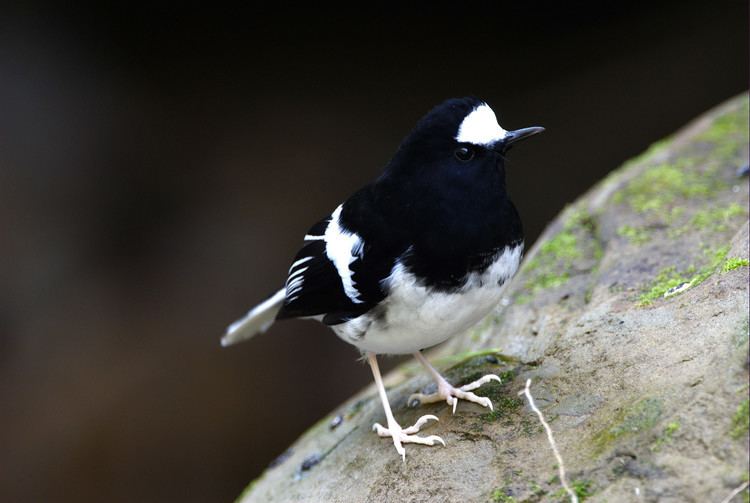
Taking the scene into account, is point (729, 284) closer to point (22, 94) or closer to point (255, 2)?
point (255, 2)

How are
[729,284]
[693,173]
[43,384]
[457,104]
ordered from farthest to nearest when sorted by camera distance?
[43,384]
[693,173]
[457,104]
[729,284]

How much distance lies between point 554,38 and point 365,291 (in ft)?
17.8

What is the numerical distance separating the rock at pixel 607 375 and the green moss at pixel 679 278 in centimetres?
1

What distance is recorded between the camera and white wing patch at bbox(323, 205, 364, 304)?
10.7 feet

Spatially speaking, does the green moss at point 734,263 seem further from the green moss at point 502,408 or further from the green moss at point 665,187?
the green moss at point 665,187

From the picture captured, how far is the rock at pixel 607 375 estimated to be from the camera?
2387 mm

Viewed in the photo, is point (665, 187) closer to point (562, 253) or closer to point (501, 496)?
point (562, 253)

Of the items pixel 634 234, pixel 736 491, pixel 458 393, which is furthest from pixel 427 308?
pixel 634 234

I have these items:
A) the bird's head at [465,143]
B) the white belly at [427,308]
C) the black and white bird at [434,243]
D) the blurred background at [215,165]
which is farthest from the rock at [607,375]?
the blurred background at [215,165]

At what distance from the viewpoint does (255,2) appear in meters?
7.27

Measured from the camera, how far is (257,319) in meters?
4.10

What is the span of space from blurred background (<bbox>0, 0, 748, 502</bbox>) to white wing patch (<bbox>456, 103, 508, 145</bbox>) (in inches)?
180

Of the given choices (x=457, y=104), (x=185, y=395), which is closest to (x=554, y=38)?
(x=185, y=395)

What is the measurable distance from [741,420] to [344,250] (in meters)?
1.61
